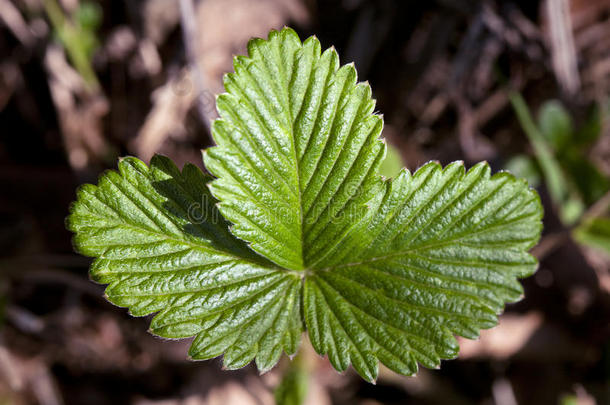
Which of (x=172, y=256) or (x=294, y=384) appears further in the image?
(x=294, y=384)

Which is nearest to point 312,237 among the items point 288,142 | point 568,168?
point 288,142

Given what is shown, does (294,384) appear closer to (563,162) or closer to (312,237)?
(312,237)

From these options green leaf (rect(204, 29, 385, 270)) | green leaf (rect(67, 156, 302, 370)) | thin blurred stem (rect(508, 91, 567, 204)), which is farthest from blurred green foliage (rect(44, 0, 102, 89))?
thin blurred stem (rect(508, 91, 567, 204))

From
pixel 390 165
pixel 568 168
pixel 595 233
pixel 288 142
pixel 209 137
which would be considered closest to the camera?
pixel 288 142

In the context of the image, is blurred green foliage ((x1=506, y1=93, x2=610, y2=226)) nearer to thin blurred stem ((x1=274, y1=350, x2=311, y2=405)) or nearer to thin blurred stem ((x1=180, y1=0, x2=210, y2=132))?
thin blurred stem ((x1=274, y1=350, x2=311, y2=405))

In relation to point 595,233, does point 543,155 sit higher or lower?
higher

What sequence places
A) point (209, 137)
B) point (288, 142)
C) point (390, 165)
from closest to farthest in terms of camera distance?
point (288, 142) < point (390, 165) < point (209, 137)
